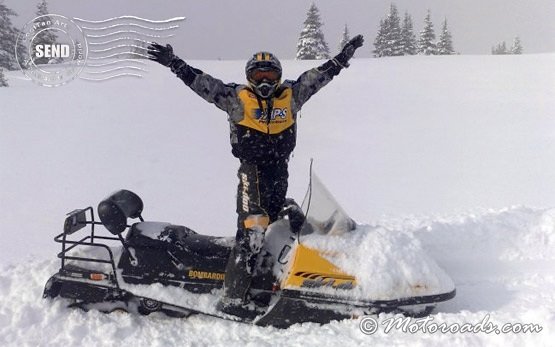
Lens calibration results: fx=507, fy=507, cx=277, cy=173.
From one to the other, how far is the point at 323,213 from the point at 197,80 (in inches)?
61.4

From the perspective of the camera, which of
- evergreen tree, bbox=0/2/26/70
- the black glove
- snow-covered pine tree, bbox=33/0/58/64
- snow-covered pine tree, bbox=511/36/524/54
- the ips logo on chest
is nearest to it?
the ips logo on chest

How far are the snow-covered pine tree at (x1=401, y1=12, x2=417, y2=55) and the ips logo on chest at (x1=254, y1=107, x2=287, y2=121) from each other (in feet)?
137

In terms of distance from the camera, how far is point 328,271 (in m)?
3.97

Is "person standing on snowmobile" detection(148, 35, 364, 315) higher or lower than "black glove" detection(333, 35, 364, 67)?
lower

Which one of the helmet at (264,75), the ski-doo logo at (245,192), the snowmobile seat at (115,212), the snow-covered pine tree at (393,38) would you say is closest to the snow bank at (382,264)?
the ski-doo logo at (245,192)

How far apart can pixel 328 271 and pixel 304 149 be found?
8806 mm

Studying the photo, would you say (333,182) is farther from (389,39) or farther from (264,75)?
(389,39)

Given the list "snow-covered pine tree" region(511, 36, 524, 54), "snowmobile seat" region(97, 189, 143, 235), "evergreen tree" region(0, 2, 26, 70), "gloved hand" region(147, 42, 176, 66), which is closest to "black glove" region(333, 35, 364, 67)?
"gloved hand" region(147, 42, 176, 66)

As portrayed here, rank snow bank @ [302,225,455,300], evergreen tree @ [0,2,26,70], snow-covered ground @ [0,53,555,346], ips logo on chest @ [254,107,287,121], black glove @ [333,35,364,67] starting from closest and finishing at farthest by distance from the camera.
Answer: snow bank @ [302,225,455,300], snow-covered ground @ [0,53,555,346], ips logo on chest @ [254,107,287,121], black glove @ [333,35,364,67], evergreen tree @ [0,2,26,70]

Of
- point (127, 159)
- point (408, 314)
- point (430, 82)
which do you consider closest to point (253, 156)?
point (408, 314)

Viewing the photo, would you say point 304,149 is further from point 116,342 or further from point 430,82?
point 430,82

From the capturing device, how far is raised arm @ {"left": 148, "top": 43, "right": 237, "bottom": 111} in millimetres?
4254

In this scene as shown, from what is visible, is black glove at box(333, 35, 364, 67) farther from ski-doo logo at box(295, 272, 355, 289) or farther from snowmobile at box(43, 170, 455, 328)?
ski-doo logo at box(295, 272, 355, 289)

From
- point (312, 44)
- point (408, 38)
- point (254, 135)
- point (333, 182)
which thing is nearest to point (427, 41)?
point (408, 38)
